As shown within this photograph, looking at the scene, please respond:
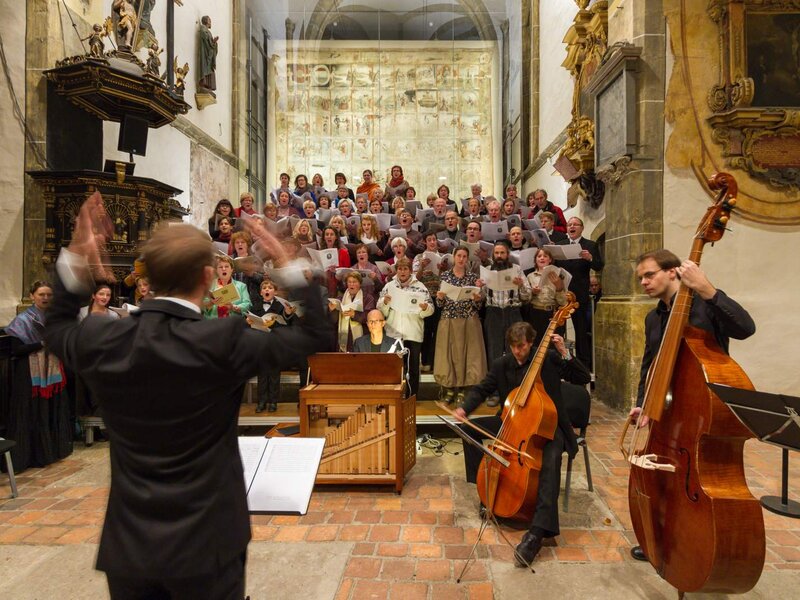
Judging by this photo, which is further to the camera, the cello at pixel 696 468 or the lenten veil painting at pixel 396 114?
the lenten veil painting at pixel 396 114

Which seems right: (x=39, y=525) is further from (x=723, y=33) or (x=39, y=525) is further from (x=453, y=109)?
(x=453, y=109)

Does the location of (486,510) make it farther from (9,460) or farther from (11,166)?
(11,166)

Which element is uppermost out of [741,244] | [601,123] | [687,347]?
[601,123]

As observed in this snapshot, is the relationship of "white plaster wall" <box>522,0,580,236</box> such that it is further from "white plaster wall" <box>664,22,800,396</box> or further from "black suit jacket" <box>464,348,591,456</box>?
"black suit jacket" <box>464,348,591,456</box>

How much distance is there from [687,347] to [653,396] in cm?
27

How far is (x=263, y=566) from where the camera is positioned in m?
3.07

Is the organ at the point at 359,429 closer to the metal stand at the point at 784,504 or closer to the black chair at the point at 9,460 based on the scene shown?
the black chair at the point at 9,460

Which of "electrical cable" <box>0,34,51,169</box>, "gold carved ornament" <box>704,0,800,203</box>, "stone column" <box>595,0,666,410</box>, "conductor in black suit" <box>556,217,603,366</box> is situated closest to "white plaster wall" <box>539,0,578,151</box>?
"stone column" <box>595,0,666,410</box>

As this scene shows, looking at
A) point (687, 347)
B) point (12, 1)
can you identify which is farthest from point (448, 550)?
point (12, 1)

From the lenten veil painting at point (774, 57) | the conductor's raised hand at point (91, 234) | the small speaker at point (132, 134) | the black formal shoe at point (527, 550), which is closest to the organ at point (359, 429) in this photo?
the black formal shoe at point (527, 550)

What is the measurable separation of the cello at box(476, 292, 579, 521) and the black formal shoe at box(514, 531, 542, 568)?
21cm

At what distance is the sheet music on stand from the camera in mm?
1826

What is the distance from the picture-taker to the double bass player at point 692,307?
7.96ft

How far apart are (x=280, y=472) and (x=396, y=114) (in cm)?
1558
